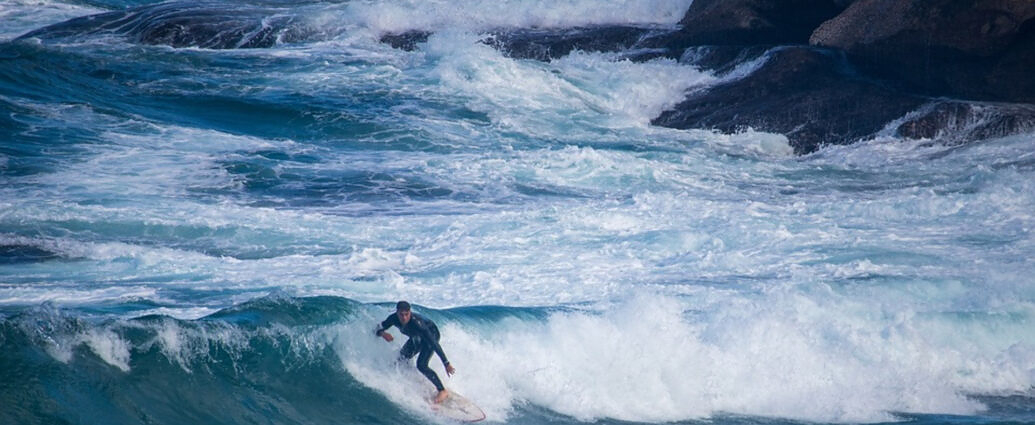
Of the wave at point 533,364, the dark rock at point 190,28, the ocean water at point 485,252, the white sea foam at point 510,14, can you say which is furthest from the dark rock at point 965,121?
the dark rock at point 190,28

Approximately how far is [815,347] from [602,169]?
7115 mm

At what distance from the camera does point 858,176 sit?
17125mm

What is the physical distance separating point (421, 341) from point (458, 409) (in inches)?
25.4

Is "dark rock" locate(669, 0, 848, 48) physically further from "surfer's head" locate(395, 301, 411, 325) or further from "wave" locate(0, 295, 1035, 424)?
"surfer's head" locate(395, 301, 411, 325)

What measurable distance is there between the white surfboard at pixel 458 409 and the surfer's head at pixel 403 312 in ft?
2.24

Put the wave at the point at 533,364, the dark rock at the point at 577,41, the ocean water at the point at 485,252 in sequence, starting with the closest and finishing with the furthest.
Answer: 1. the wave at the point at 533,364
2. the ocean water at the point at 485,252
3. the dark rock at the point at 577,41

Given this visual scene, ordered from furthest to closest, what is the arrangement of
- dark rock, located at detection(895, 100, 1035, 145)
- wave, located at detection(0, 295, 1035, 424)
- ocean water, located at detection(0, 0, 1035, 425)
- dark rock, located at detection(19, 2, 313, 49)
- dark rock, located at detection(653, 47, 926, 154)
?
dark rock, located at detection(19, 2, 313, 49), dark rock, located at detection(653, 47, 926, 154), dark rock, located at detection(895, 100, 1035, 145), ocean water, located at detection(0, 0, 1035, 425), wave, located at detection(0, 295, 1035, 424)

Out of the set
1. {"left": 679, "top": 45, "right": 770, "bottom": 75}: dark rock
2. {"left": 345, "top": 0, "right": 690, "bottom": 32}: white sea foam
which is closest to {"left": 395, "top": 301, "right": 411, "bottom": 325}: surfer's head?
{"left": 679, "top": 45, "right": 770, "bottom": 75}: dark rock

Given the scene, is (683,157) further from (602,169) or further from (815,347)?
(815,347)

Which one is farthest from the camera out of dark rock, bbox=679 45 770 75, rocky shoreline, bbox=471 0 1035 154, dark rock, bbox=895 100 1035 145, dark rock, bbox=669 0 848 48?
dark rock, bbox=669 0 848 48

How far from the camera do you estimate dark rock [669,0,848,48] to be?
2184cm

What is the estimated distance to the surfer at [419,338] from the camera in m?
8.88

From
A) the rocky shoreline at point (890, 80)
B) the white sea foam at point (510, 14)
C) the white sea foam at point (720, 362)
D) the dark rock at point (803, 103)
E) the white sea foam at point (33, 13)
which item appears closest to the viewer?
the white sea foam at point (720, 362)

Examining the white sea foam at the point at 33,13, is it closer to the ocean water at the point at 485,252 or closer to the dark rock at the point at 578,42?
the ocean water at the point at 485,252
